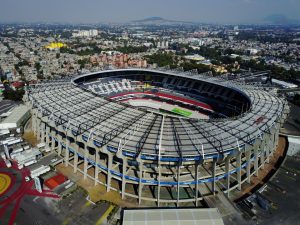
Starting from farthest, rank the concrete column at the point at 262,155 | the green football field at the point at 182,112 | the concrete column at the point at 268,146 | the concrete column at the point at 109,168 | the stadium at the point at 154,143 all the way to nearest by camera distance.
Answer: the green football field at the point at 182,112 < the concrete column at the point at 268,146 < the concrete column at the point at 262,155 < the concrete column at the point at 109,168 < the stadium at the point at 154,143

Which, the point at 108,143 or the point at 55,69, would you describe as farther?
the point at 55,69

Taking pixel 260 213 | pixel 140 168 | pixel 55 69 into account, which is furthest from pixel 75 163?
pixel 55 69

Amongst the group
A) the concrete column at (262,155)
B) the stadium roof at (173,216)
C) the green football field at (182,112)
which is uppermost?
the concrete column at (262,155)

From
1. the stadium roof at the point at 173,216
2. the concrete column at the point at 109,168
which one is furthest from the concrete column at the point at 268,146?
the concrete column at the point at 109,168

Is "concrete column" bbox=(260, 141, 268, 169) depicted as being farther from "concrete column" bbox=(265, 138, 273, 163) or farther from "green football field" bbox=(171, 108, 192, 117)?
"green football field" bbox=(171, 108, 192, 117)

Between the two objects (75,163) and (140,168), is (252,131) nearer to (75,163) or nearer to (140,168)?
(140,168)

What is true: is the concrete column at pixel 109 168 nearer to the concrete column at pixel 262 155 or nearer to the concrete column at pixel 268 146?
the concrete column at pixel 262 155
